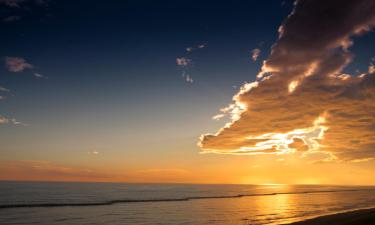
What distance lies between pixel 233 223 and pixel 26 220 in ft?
97.2

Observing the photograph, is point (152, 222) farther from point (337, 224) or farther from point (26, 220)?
point (337, 224)

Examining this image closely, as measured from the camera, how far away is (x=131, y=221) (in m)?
43.5

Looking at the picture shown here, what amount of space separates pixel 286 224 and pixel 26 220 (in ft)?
119

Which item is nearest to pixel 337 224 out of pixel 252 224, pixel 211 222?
pixel 252 224

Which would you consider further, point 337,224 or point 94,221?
point 94,221

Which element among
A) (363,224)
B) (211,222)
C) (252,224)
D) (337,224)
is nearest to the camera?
(363,224)

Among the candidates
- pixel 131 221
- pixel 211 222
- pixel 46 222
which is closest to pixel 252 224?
pixel 211 222

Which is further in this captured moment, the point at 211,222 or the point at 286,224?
the point at 211,222

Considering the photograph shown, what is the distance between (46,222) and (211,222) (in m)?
22.9

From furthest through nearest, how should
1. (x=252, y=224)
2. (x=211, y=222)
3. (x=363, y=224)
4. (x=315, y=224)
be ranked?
(x=211, y=222)
(x=252, y=224)
(x=315, y=224)
(x=363, y=224)

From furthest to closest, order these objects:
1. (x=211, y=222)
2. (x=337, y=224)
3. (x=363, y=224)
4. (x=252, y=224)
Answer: (x=211, y=222) < (x=252, y=224) < (x=337, y=224) < (x=363, y=224)

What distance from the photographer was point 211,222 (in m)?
42.3

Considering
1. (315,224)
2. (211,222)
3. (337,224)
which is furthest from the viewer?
(211,222)

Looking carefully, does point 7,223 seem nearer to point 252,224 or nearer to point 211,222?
point 211,222
